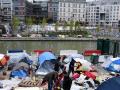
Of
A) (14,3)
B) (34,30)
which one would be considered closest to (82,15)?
(14,3)

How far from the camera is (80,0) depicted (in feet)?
413

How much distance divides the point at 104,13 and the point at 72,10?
10598 millimetres

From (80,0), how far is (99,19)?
11.9 metres

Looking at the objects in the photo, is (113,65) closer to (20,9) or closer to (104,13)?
(20,9)

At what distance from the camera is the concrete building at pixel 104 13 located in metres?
118

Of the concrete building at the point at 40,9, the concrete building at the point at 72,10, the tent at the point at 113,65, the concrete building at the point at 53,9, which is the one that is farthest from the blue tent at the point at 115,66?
the concrete building at the point at 72,10

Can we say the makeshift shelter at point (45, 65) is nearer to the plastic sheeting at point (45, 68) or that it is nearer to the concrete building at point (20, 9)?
the plastic sheeting at point (45, 68)

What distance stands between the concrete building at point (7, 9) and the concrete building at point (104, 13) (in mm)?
25751

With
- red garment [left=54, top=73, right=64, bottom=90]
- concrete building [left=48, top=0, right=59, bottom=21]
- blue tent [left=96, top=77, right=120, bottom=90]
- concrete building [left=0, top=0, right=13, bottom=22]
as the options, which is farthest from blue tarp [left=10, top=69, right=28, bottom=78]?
concrete building [left=48, top=0, right=59, bottom=21]

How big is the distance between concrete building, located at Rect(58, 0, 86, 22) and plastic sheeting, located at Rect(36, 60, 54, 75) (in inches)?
3984

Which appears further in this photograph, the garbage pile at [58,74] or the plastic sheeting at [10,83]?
the plastic sheeting at [10,83]

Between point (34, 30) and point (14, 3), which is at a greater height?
point (14, 3)

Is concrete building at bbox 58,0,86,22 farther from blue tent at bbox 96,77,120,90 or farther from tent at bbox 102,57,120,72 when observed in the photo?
blue tent at bbox 96,77,120,90

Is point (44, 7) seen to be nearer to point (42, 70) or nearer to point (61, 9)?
point (61, 9)
